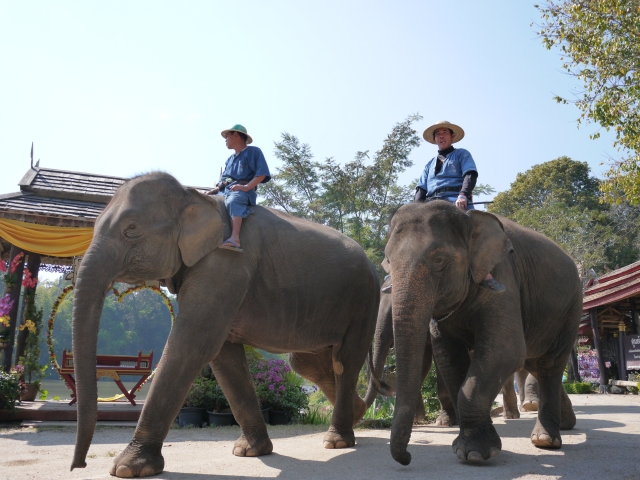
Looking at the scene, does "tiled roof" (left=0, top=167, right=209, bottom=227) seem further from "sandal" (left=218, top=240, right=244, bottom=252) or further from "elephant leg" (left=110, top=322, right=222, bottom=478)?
"elephant leg" (left=110, top=322, right=222, bottom=478)

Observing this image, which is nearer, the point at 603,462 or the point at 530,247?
the point at 603,462

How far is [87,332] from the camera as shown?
15.7 ft

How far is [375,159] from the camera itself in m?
26.5

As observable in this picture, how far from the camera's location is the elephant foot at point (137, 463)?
4.85 meters

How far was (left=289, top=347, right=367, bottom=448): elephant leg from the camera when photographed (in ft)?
21.4

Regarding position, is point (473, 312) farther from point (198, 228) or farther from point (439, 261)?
point (198, 228)

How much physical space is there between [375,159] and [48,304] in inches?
2024

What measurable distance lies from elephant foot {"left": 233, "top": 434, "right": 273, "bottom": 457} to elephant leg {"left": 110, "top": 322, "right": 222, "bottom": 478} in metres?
1.22

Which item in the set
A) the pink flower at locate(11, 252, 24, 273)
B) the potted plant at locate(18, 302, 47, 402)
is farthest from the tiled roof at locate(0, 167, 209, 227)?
the potted plant at locate(18, 302, 47, 402)

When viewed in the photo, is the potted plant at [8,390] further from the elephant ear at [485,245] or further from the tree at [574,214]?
the tree at [574,214]

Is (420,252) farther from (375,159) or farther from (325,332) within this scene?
(375,159)

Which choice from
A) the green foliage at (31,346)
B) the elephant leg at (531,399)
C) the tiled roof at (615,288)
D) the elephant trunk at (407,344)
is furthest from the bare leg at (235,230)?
the tiled roof at (615,288)

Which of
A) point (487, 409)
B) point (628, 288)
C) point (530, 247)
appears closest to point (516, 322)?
point (487, 409)

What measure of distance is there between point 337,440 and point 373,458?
0.84 meters
